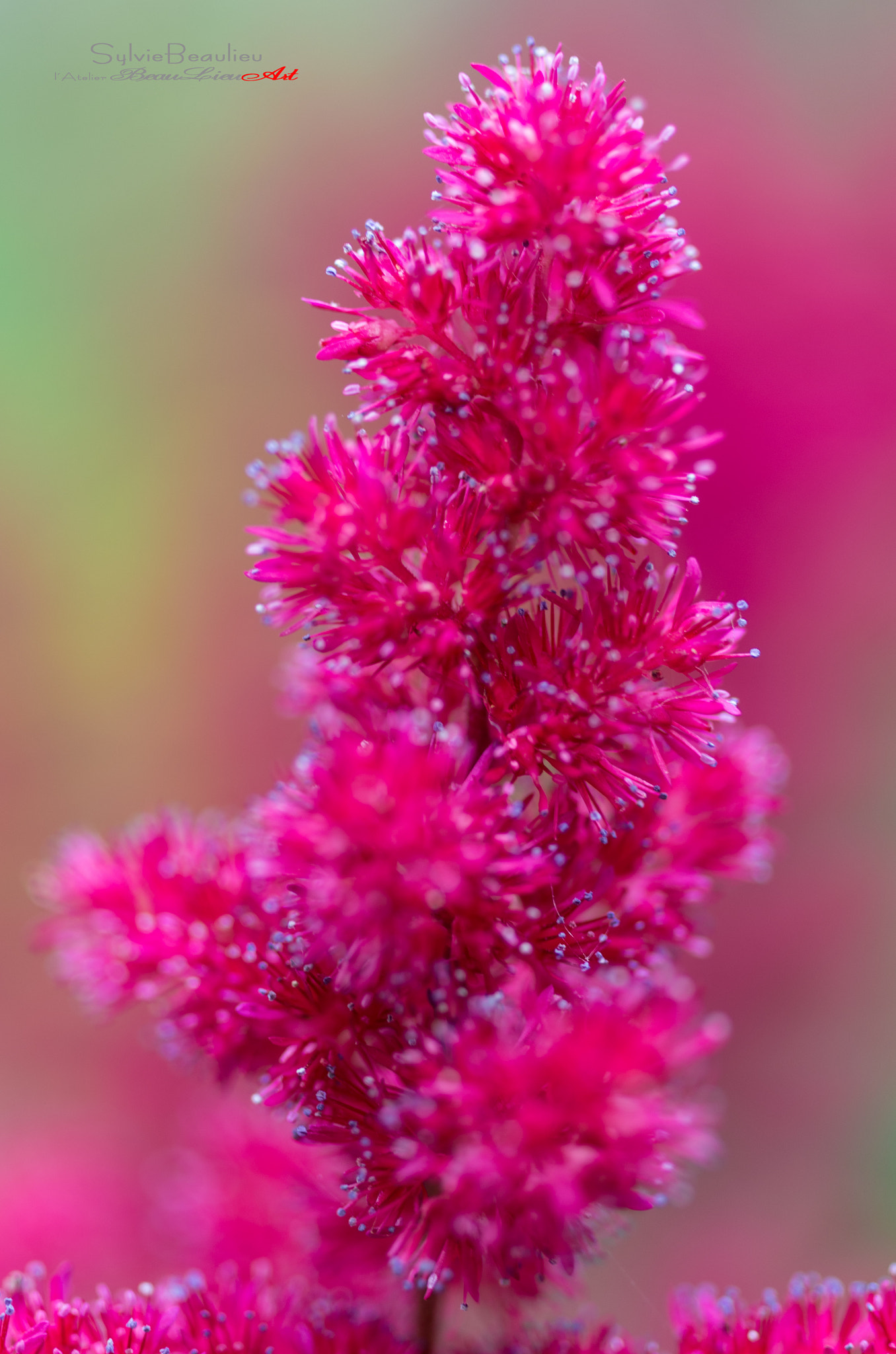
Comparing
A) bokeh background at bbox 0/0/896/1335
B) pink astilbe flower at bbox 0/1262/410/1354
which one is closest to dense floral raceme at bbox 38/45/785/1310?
pink astilbe flower at bbox 0/1262/410/1354

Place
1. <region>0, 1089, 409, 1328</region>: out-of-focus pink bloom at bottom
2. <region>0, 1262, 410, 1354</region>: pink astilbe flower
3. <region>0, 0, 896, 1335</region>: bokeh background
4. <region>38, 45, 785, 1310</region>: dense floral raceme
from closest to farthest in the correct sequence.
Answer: <region>38, 45, 785, 1310</region>: dense floral raceme, <region>0, 1262, 410, 1354</region>: pink astilbe flower, <region>0, 1089, 409, 1328</region>: out-of-focus pink bloom at bottom, <region>0, 0, 896, 1335</region>: bokeh background

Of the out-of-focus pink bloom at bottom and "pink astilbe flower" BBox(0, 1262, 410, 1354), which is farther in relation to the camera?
the out-of-focus pink bloom at bottom

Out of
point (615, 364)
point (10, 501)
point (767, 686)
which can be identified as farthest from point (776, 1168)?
point (10, 501)

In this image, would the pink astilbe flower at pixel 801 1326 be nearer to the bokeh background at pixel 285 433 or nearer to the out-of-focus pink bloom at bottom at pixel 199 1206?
the out-of-focus pink bloom at bottom at pixel 199 1206

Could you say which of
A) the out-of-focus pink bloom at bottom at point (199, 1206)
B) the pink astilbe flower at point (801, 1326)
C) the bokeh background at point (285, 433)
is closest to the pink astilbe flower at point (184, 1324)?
the out-of-focus pink bloom at bottom at point (199, 1206)

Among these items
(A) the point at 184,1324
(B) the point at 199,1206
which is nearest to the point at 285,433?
(B) the point at 199,1206

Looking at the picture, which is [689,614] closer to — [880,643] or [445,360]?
[445,360]

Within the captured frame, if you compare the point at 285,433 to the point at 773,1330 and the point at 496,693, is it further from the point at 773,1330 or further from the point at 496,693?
the point at 773,1330

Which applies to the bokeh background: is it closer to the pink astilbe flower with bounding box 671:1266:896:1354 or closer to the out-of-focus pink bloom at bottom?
the out-of-focus pink bloom at bottom
